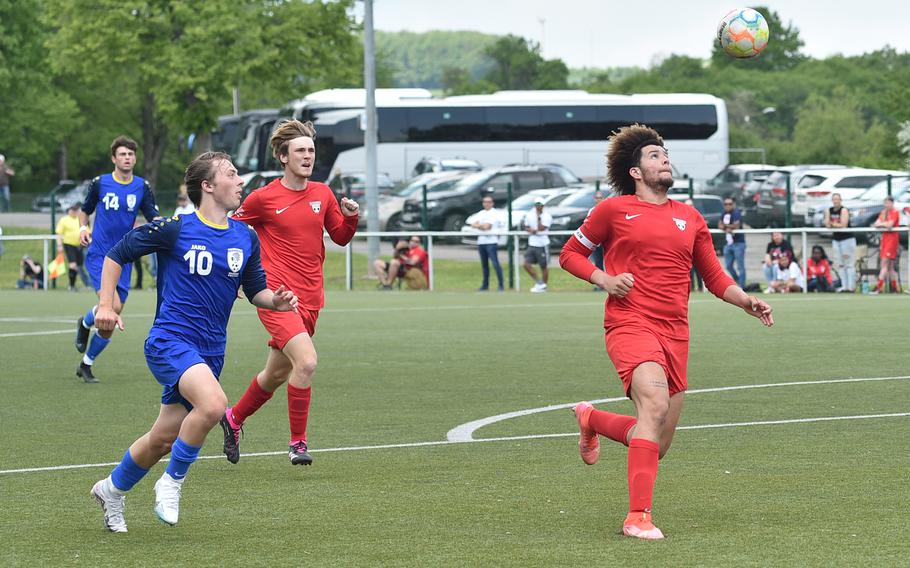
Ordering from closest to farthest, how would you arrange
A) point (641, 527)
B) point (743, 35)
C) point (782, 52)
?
point (641, 527)
point (743, 35)
point (782, 52)

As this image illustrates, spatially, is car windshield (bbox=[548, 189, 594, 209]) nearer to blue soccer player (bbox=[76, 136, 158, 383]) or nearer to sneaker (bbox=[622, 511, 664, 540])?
blue soccer player (bbox=[76, 136, 158, 383])

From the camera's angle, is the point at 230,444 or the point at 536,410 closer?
the point at 230,444

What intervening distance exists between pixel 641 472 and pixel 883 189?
98.0 feet

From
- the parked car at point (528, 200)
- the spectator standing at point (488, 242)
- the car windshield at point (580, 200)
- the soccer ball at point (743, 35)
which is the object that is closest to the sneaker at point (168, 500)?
the soccer ball at point (743, 35)

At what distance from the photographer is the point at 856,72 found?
140 m

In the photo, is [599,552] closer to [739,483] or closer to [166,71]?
[739,483]

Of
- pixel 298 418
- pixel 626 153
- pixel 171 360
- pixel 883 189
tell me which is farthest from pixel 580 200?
pixel 171 360

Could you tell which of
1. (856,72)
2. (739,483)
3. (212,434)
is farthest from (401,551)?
(856,72)

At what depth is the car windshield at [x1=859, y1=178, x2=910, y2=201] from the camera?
34.5m

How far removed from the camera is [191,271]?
284 inches

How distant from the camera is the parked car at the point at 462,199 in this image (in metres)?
36.8

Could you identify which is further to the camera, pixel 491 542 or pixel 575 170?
pixel 575 170

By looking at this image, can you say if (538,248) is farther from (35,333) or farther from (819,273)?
(35,333)

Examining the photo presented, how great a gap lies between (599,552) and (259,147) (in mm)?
43102
